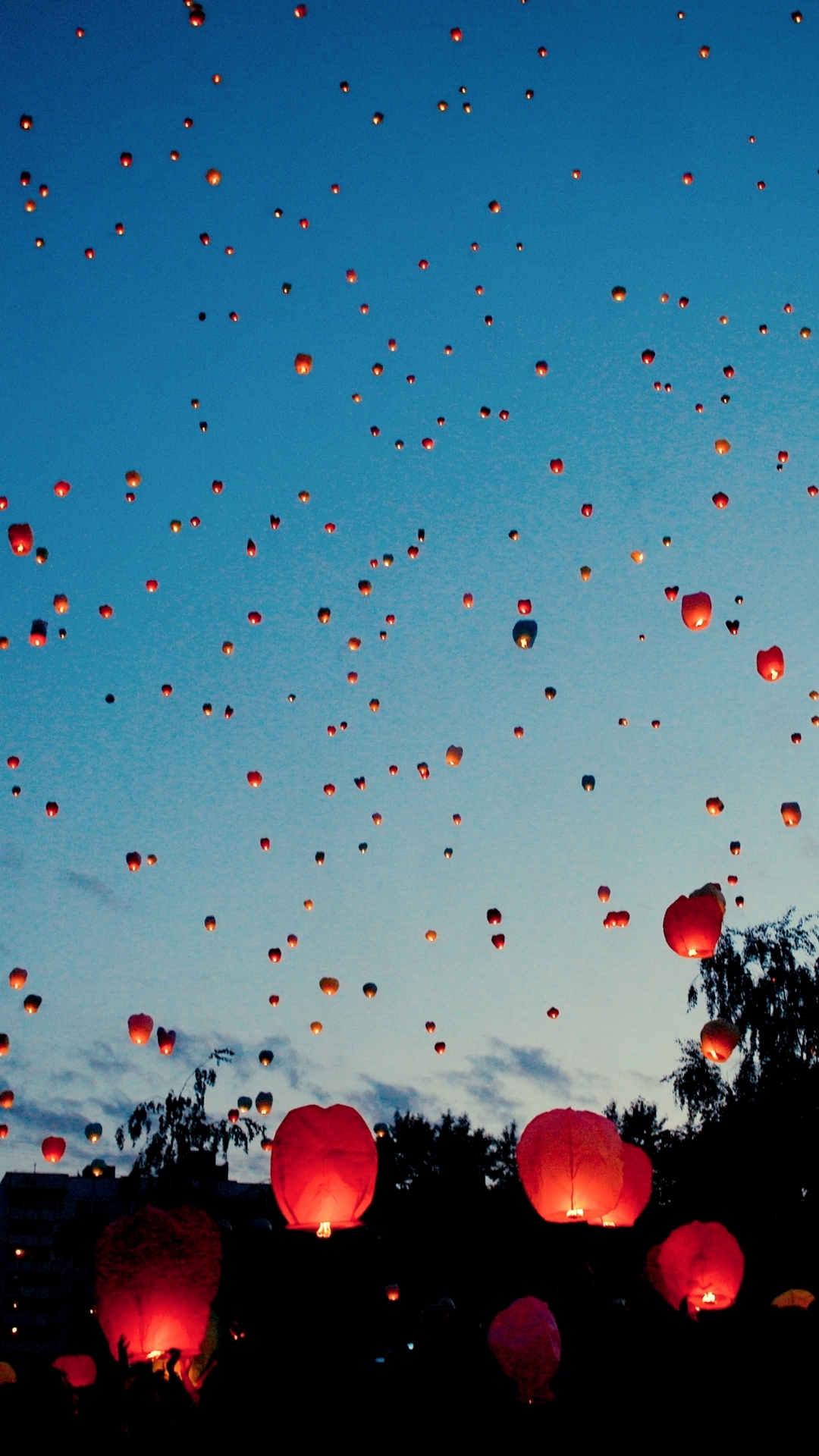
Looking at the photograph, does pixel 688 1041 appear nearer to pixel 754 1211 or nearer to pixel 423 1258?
pixel 754 1211

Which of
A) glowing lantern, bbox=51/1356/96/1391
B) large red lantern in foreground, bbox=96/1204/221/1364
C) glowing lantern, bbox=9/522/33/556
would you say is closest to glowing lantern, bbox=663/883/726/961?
large red lantern in foreground, bbox=96/1204/221/1364

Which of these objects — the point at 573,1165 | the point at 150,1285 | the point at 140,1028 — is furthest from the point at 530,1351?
the point at 140,1028

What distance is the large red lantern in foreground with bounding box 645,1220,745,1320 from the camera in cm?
570

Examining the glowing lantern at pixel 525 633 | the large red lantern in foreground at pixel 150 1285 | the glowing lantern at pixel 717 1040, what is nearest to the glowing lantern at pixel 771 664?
the glowing lantern at pixel 525 633

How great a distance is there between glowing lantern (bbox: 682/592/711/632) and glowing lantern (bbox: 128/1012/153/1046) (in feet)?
20.3

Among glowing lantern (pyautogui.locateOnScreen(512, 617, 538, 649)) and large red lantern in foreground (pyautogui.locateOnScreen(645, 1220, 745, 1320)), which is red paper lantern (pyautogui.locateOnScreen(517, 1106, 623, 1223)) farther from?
glowing lantern (pyautogui.locateOnScreen(512, 617, 538, 649))

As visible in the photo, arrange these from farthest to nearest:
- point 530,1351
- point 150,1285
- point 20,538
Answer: point 20,538 < point 530,1351 < point 150,1285

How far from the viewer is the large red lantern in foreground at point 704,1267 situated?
5.70 m

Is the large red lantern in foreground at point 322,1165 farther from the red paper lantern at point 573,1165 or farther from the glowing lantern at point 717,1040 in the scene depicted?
the glowing lantern at point 717,1040

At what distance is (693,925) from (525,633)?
111 inches

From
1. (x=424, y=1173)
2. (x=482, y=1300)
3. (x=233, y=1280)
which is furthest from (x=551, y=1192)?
(x=424, y=1173)

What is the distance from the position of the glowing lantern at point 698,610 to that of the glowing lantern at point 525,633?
1.21 m

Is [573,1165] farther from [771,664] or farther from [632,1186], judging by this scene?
[771,664]

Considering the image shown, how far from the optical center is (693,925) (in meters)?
6.24
